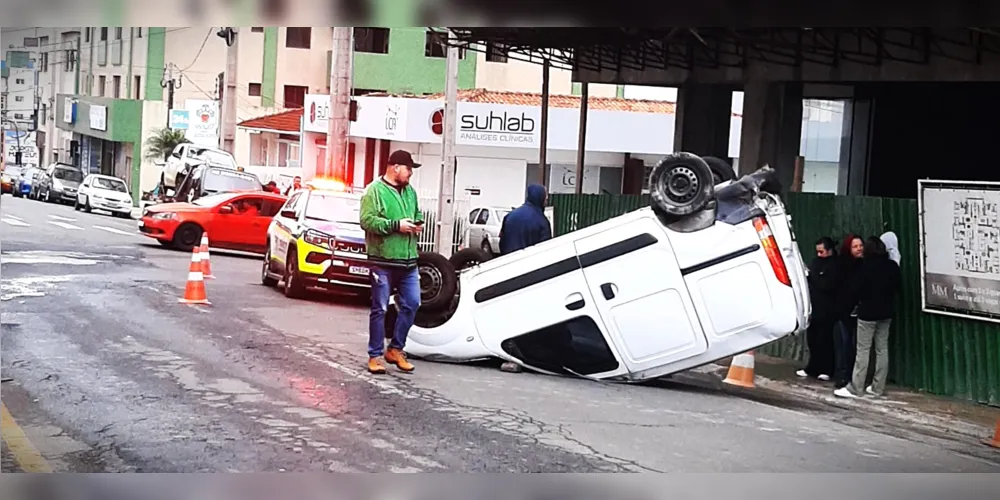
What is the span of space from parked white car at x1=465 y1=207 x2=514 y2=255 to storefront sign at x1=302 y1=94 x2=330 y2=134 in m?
0.95

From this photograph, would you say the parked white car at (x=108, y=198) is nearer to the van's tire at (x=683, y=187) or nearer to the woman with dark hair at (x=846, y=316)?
Answer: the van's tire at (x=683, y=187)

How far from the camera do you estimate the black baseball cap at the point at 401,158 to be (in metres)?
7.03

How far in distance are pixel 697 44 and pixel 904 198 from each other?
1.39m

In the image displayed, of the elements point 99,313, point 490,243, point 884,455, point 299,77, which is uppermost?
point 299,77

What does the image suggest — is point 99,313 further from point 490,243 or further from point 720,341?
point 720,341

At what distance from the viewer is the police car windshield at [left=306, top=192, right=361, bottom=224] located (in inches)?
278

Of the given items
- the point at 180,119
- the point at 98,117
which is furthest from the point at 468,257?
the point at 98,117

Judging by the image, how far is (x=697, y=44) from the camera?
753 cm

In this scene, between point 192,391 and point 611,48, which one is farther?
point 611,48

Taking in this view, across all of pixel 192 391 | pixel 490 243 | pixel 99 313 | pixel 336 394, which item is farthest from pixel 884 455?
pixel 99 313

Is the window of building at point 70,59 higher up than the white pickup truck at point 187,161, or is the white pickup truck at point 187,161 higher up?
the window of building at point 70,59

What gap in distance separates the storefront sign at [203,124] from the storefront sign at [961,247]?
380cm

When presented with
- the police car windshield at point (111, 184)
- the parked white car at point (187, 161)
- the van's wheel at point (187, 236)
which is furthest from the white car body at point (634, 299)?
the police car windshield at point (111, 184)

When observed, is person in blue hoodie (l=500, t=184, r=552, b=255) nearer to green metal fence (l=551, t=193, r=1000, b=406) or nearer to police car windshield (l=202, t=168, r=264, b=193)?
green metal fence (l=551, t=193, r=1000, b=406)
